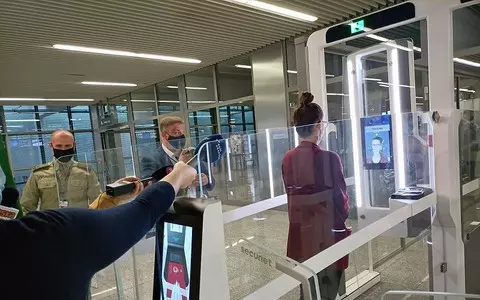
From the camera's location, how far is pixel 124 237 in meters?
0.83

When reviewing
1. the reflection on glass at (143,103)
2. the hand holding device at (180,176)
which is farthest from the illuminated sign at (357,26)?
the reflection on glass at (143,103)

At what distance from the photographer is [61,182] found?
9.55ft

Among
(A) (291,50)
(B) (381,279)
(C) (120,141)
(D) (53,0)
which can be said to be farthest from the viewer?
(C) (120,141)

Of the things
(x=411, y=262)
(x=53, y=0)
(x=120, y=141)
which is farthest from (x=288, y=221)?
(x=120, y=141)

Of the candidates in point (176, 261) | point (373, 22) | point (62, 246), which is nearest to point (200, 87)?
point (373, 22)

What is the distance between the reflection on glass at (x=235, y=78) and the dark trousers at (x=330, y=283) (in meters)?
5.06

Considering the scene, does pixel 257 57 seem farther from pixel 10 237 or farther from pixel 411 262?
pixel 10 237

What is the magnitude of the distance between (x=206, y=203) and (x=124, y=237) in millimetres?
222

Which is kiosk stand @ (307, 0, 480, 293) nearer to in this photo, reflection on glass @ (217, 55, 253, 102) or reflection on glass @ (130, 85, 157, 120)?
reflection on glass @ (217, 55, 253, 102)

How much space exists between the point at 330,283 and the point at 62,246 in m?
2.10

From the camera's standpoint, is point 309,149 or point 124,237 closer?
point 124,237

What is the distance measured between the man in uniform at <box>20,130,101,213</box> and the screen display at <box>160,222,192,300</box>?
206cm

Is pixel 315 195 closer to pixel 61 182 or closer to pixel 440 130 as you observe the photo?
pixel 440 130

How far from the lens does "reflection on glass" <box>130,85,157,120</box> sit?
9609mm
